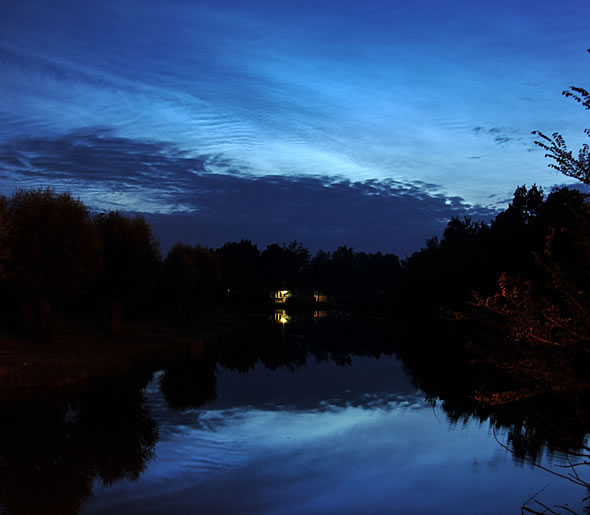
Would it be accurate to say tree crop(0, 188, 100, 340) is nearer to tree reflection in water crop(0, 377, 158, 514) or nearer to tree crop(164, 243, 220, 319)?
tree reflection in water crop(0, 377, 158, 514)

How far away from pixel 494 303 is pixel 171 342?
39.9 metres

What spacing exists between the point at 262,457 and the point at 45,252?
2353cm

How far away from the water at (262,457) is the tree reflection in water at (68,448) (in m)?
0.05

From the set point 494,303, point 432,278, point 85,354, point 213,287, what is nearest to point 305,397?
point 85,354

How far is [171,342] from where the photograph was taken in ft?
152

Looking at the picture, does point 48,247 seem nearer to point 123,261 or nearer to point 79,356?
point 79,356

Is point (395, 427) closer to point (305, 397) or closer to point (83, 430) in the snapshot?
point (305, 397)

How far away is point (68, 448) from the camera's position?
60.7 feet

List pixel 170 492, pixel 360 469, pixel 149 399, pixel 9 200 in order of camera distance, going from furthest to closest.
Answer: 1. pixel 9 200
2. pixel 149 399
3. pixel 360 469
4. pixel 170 492

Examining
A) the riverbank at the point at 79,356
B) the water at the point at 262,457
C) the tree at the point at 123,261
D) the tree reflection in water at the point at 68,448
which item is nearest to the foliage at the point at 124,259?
the tree at the point at 123,261

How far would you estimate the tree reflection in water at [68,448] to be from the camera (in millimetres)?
14188

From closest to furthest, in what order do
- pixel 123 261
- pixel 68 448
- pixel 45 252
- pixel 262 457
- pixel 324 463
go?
pixel 324 463 → pixel 68 448 → pixel 262 457 → pixel 45 252 → pixel 123 261

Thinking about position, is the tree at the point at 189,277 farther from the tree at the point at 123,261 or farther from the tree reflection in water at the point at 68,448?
the tree reflection in water at the point at 68,448

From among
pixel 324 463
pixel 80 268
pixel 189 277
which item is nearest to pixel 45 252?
pixel 80 268
